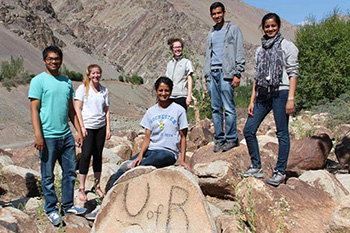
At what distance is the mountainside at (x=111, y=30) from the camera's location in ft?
183

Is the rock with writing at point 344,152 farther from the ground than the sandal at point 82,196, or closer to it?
farther from the ground

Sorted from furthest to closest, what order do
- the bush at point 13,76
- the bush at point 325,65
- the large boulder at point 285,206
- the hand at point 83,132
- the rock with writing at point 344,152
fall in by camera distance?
the bush at point 13,76 < the bush at point 325,65 < the rock with writing at point 344,152 < the hand at point 83,132 < the large boulder at point 285,206

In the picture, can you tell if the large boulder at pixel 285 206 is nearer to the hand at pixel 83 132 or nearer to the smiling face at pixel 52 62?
the hand at pixel 83 132

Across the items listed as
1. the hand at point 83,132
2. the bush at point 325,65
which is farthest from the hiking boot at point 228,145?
the bush at point 325,65

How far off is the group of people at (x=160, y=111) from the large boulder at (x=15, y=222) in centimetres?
26

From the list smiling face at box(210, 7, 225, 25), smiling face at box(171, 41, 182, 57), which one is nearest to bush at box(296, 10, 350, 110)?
smiling face at box(171, 41, 182, 57)

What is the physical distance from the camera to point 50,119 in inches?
167

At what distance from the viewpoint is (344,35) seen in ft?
58.5

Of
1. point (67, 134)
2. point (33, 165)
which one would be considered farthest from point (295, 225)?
point (33, 165)

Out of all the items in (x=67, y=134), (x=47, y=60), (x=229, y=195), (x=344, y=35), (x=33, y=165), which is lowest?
(x=33, y=165)

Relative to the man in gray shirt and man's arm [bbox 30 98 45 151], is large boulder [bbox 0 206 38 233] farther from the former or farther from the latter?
the man in gray shirt

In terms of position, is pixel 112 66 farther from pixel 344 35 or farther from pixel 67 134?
pixel 67 134

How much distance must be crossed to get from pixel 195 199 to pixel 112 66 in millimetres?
61487

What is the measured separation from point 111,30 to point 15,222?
83204mm
